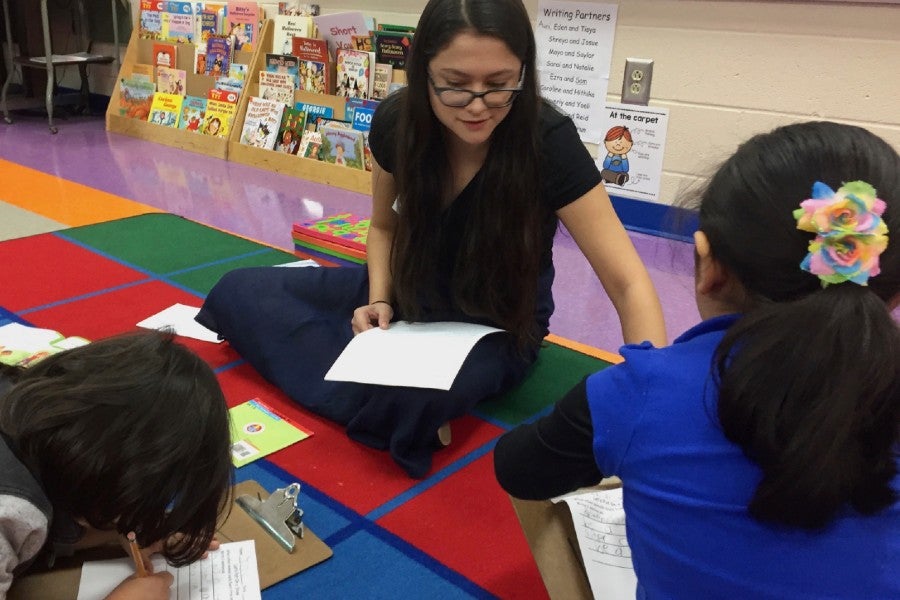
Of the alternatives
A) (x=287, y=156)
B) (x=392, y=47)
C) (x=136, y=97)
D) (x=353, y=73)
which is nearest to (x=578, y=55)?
(x=392, y=47)

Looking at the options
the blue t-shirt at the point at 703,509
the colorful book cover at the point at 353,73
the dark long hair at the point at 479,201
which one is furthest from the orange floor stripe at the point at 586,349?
the colorful book cover at the point at 353,73

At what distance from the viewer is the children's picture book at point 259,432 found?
Result: 1.44 meters

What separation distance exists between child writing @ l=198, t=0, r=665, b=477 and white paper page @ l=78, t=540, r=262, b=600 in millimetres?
369

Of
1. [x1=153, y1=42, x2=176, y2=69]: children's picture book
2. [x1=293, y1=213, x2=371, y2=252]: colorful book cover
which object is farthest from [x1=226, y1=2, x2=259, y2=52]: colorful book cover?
[x1=293, y1=213, x2=371, y2=252]: colorful book cover

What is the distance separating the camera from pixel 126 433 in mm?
839

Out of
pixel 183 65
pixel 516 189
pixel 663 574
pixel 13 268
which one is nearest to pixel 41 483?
pixel 663 574

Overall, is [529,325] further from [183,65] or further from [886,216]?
[183,65]

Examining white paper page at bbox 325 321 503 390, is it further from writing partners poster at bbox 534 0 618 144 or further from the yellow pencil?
Answer: writing partners poster at bbox 534 0 618 144

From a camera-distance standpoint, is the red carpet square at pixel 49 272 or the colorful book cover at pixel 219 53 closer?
the red carpet square at pixel 49 272

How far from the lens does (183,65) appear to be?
426cm

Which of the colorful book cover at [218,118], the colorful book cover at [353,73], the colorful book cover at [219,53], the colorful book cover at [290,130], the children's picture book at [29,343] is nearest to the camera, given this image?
the children's picture book at [29,343]

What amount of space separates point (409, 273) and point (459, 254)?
11 cm

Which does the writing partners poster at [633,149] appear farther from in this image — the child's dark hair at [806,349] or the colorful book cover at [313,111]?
the child's dark hair at [806,349]

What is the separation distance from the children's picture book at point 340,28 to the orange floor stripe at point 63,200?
119 centimetres
